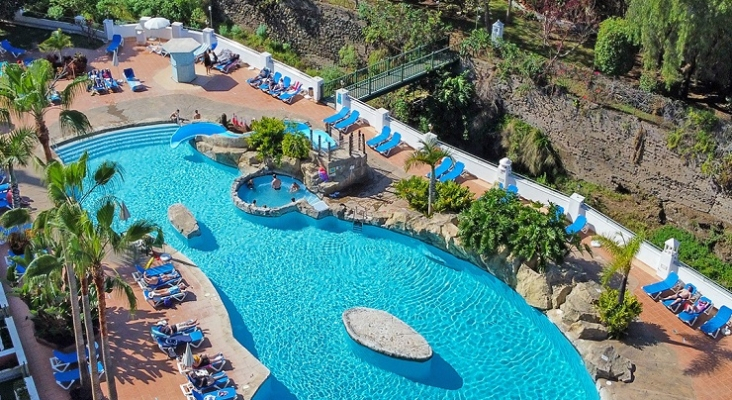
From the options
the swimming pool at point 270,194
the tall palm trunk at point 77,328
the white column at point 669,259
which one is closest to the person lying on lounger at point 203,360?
the tall palm trunk at point 77,328

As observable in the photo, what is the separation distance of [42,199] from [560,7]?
82.3 feet

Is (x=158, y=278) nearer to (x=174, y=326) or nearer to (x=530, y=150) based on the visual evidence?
(x=174, y=326)

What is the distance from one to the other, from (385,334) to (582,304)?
21.7ft

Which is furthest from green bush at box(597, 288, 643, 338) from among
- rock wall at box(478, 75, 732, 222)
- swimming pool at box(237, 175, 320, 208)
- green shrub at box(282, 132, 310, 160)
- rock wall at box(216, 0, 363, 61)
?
rock wall at box(216, 0, 363, 61)

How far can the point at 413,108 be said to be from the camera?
1581 inches

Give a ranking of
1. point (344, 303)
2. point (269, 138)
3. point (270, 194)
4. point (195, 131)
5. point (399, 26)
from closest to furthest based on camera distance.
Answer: point (344, 303), point (270, 194), point (269, 138), point (195, 131), point (399, 26)

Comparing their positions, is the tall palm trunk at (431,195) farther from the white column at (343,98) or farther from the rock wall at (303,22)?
the rock wall at (303,22)

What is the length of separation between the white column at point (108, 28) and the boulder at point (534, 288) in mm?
26061

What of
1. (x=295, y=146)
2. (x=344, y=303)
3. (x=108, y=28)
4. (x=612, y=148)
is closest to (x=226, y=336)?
(x=344, y=303)

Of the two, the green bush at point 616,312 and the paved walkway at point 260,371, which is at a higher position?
the green bush at point 616,312

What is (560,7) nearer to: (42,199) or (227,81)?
(227,81)

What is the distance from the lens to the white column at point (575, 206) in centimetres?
3009

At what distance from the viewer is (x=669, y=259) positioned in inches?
1099

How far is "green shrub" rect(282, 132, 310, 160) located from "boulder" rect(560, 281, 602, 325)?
12.2 metres
